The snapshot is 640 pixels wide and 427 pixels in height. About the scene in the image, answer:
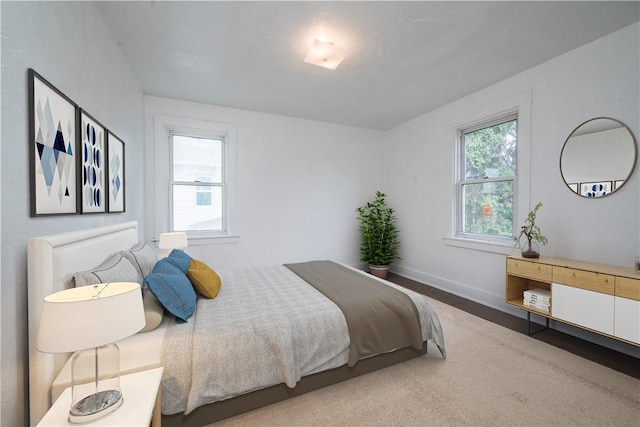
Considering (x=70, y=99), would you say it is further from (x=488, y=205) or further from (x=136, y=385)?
(x=488, y=205)

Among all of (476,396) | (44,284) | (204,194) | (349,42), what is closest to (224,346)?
(44,284)

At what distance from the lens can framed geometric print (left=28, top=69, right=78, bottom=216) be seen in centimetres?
119

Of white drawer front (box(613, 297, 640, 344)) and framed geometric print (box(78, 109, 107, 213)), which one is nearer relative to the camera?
framed geometric print (box(78, 109, 107, 213))

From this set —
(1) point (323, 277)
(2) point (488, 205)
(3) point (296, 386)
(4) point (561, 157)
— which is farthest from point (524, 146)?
(3) point (296, 386)

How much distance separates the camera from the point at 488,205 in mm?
3531

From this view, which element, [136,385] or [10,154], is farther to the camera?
[136,385]

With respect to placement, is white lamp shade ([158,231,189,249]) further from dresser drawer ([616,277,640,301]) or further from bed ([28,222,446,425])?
dresser drawer ([616,277,640,301])

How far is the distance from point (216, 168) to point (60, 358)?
316 centimetres

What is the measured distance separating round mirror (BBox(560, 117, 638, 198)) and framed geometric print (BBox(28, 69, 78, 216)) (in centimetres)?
397

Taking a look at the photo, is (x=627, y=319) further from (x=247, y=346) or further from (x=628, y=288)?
(x=247, y=346)

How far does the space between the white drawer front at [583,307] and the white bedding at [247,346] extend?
126 cm

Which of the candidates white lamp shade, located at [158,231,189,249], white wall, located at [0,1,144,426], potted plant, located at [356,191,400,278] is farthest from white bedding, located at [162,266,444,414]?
potted plant, located at [356,191,400,278]

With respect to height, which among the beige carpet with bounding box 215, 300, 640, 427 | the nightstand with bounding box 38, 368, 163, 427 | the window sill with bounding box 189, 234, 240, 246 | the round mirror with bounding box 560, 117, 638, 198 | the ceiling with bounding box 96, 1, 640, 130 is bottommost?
the beige carpet with bounding box 215, 300, 640, 427

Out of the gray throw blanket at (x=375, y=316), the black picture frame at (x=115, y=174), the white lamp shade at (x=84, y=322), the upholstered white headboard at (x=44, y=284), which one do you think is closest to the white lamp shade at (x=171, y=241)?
the black picture frame at (x=115, y=174)
